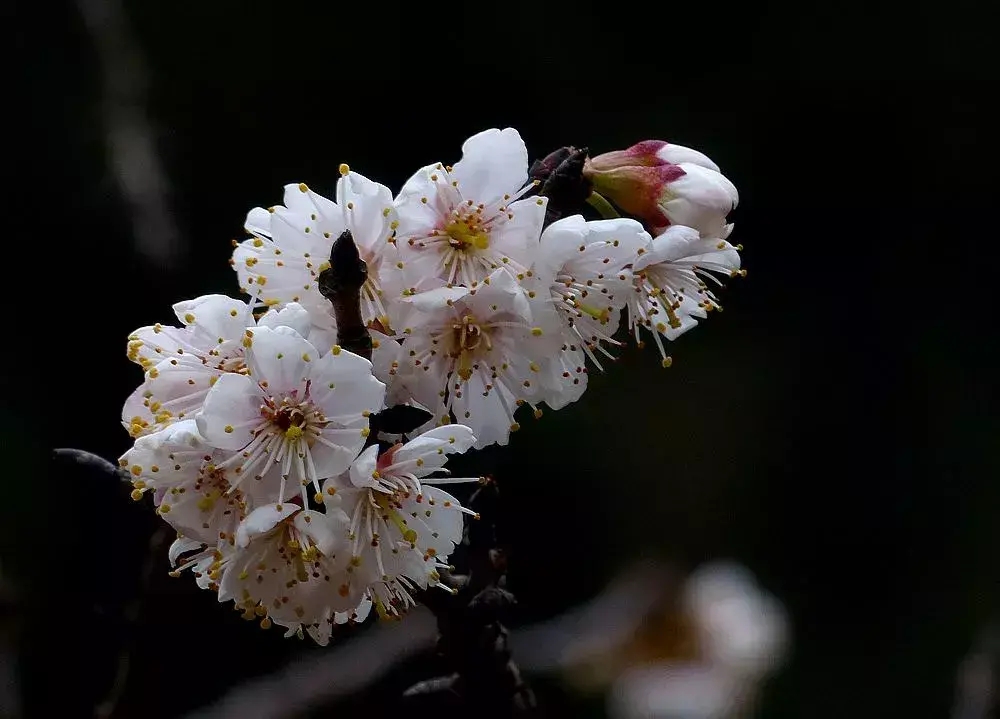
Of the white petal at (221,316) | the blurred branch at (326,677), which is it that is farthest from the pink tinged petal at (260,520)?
the blurred branch at (326,677)

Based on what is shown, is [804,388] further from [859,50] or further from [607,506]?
[859,50]

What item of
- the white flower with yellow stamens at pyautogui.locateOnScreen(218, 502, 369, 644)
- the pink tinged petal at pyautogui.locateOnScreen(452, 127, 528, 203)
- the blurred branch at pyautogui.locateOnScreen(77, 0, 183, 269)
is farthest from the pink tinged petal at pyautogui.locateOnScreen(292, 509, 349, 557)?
the blurred branch at pyautogui.locateOnScreen(77, 0, 183, 269)

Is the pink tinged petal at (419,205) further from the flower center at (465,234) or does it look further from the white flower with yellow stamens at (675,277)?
the white flower with yellow stamens at (675,277)

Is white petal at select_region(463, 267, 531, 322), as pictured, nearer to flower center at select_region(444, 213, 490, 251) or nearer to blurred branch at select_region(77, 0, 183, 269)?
flower center at select_region(444, 213, 490, 251)

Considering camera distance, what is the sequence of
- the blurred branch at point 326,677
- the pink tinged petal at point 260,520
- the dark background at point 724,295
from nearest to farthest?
the pink tinged petal at point 260,520
the blurred branch at point 326,677
the dark background at point 724,295

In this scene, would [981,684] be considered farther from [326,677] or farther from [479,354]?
[479,354]
